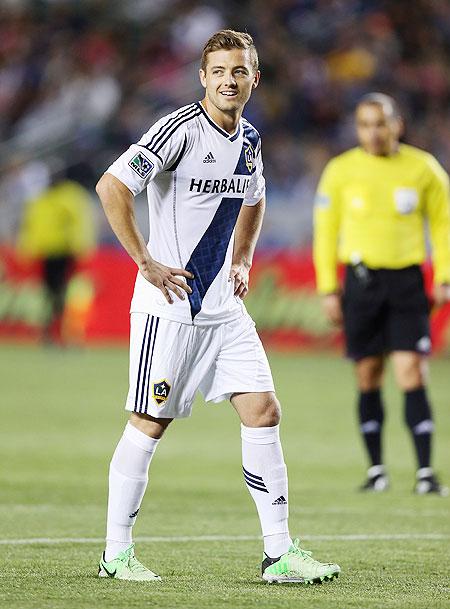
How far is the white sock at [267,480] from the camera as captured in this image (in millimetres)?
5652

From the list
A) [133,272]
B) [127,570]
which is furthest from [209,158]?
[133,272]

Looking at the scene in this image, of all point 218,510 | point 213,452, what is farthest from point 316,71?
point 218,510

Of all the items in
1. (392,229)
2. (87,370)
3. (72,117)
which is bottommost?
(87,370)

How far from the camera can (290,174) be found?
21.0 m

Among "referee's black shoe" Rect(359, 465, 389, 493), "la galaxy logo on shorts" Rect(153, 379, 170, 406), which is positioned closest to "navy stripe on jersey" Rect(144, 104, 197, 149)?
"la galaxy logo on shorts" Rect(153, 379, 170, 406)

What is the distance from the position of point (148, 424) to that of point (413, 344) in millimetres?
3511

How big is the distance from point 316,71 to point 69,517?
15.7m

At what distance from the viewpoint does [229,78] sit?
5.52 meters

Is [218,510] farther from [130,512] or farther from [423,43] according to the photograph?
[423,43]

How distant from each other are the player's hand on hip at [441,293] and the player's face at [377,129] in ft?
3.06

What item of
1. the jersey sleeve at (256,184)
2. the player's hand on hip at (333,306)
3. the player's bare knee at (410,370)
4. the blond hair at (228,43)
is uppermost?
the blond hair at (228,43)

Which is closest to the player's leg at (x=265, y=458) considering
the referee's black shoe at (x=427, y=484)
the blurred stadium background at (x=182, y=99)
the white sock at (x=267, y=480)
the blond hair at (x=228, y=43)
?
the white sock at (x=267, y=480)

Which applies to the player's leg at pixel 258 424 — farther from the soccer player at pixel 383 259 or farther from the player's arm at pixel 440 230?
the player's arm at pixel 440 230

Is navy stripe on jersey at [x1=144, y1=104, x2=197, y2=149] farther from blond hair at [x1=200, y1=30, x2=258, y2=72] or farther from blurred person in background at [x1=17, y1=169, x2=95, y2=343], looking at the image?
blurred person in background at [x1=17, y1=169, x2=95, y2=343]
